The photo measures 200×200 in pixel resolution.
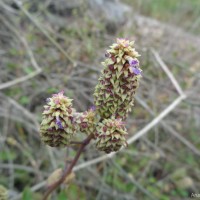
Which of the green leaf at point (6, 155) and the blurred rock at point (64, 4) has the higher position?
the blurred rock at point (64, 4)

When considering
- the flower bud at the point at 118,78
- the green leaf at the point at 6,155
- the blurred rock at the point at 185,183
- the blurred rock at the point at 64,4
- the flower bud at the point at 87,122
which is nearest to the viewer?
the flower bud at the point at 118,78

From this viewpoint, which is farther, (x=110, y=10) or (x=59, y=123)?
(x=110, y=10)

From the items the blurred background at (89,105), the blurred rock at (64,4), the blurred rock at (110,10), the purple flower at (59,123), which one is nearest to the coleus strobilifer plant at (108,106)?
the purple flower at (59,123)

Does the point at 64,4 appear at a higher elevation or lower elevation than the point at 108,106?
higher

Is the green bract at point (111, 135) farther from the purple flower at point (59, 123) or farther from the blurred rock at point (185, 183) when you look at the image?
the blurred rock at point (185, 183)

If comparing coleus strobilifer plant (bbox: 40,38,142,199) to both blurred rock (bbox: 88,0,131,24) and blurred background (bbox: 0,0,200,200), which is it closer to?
blurred background (bbox: 0,0,200,200)

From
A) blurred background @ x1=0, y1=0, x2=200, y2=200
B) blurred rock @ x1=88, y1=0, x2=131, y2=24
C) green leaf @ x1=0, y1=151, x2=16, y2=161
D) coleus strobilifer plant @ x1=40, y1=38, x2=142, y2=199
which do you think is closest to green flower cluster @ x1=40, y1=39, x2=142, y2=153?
coleus strobilifer plant @ x1=40, y1=38, x2=142, y2=199

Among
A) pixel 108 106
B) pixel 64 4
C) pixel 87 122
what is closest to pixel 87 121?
pixel 87 122

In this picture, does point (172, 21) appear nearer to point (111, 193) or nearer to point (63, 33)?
point (63, 33)

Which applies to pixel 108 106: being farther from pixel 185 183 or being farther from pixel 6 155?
pixel 185 183
